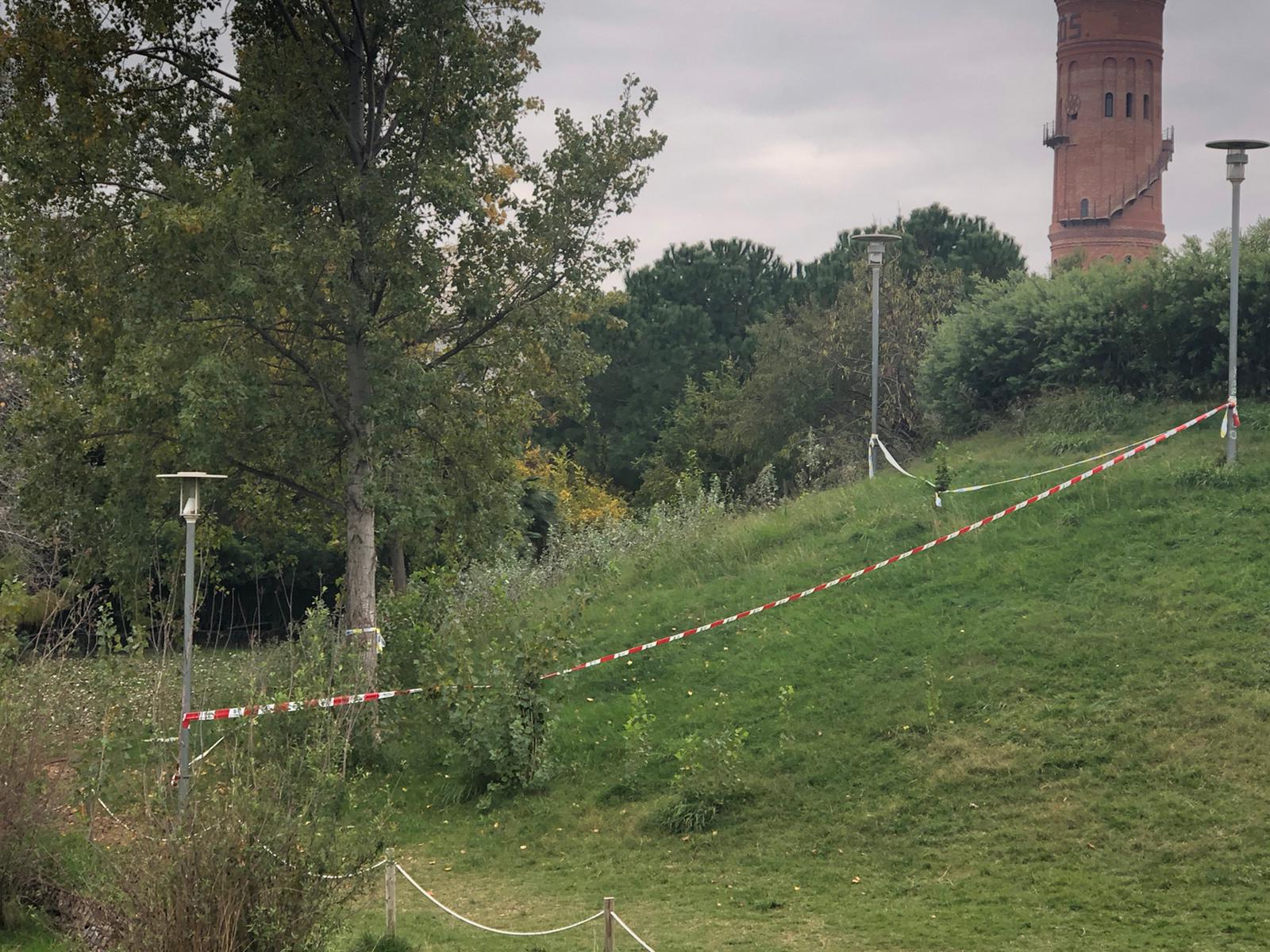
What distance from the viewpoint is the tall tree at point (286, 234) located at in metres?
16.0

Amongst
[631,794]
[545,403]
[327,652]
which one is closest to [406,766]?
[327,652]

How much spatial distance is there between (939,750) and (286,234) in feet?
31.1

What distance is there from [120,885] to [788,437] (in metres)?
30.7

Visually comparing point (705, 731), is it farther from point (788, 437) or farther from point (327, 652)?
point (788, 437)

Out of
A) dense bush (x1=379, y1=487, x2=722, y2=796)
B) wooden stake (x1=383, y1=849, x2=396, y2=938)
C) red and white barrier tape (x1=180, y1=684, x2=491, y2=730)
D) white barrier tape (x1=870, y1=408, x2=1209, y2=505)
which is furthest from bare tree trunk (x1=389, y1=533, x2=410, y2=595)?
wooden stake (x1=383, y1=849, x2=396, y2=938)

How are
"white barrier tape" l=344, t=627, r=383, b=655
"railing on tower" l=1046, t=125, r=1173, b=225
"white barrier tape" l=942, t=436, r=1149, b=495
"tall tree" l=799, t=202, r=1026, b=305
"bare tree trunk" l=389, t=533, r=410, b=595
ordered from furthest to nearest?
"railing on tower" l=1046, t=125, r=1173, b=225 < "tall tree" l=799, t=202, r=1026, b=305 < "bare tree trunk" l=389, t=533, r=410, b=595 < "white barrier tape" l=942, t=436, r=1149, b=495 < "white barrier tape" l=344, t=627, r=383, b=655

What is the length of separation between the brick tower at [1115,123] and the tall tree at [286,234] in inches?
1752

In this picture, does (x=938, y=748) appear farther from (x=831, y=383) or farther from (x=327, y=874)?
(x=831, y=383)

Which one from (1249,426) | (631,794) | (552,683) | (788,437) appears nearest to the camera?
(631,794)

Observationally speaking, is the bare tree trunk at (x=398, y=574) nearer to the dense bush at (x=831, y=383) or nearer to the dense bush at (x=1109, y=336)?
the dense bush at (x=1109, y=336)

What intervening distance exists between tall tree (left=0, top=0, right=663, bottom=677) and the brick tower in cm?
4450

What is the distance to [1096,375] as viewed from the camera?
21984mm

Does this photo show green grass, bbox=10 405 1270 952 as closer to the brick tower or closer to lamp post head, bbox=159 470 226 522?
lamp post head, bbox=159 470 226 522

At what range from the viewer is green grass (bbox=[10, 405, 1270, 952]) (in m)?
10.4
